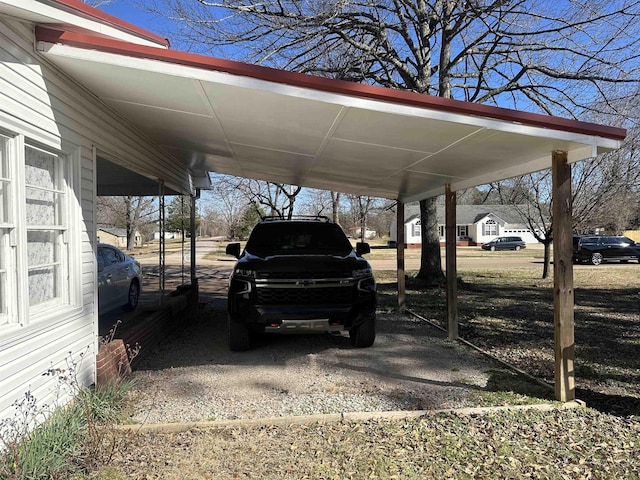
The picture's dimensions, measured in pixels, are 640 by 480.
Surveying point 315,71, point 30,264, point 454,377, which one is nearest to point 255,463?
point 30,264

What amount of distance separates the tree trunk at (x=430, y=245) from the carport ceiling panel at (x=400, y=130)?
368 inches

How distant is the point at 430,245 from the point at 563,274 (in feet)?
32.2

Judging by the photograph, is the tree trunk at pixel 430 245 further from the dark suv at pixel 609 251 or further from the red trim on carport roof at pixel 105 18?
the dark suv at pixel 609 251

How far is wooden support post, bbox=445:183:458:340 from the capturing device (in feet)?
22.1

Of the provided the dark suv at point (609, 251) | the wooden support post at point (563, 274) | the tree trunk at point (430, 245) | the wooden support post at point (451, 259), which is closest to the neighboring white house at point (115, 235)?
the tree trunk at point (430, 245)

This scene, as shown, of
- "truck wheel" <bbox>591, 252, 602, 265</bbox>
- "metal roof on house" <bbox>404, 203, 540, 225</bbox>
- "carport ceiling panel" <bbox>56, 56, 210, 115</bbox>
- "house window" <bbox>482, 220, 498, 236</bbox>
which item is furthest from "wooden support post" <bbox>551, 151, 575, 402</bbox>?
"house window" <bbox>482, 220, 498, 236</bbox>

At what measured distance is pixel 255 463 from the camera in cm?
327

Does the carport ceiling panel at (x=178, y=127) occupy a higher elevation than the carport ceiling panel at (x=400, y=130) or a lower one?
higher

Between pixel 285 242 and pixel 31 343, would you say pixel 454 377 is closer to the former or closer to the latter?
pixel 285 242

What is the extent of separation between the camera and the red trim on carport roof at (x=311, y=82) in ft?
11.1

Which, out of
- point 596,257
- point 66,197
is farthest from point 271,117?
point 596,257

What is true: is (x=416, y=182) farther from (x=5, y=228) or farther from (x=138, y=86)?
(x=5, y=228)

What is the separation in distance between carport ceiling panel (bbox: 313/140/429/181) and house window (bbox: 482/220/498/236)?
48258 millimetres

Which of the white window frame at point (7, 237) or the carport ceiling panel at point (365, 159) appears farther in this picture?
the carport ceiling panel at point (365, 159)
